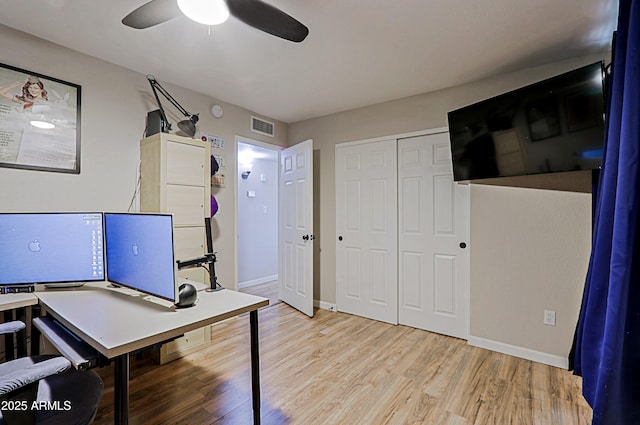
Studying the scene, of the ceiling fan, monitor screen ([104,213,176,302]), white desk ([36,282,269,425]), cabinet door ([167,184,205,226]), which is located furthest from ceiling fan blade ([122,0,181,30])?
white desk ([36,282,269,425])

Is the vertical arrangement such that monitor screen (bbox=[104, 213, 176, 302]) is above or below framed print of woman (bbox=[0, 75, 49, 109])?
below

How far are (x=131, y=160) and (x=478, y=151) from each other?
2832 mm

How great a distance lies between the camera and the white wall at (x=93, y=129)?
6.90 ft

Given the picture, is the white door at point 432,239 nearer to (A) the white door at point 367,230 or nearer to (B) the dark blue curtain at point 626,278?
(A) the white door at point 367,230

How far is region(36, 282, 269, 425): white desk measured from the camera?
1.13 m

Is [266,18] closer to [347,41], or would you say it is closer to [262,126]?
[347,41]

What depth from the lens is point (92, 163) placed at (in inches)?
95.7

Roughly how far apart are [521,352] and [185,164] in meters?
3.27

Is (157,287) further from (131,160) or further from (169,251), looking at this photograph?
(131,160)

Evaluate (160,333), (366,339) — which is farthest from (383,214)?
(160,333)

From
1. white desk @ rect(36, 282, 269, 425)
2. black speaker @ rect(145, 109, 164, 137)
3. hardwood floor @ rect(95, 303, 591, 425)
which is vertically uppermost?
black speaker @ rect(145, 109, 164, 137)

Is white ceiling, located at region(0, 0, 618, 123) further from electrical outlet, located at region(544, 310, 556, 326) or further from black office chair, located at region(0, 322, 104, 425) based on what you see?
electrical outlet, located at region(544, 310, 556, 326)

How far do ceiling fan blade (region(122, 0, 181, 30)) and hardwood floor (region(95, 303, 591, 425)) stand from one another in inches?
86.2

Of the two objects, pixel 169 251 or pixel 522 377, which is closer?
pixel 169 251
